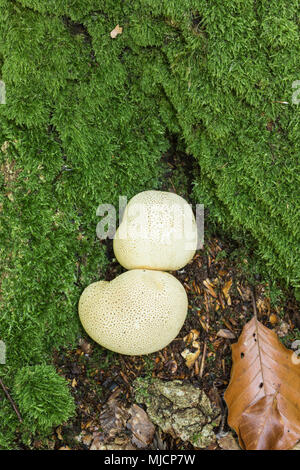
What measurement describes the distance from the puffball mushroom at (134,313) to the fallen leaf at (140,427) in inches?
16.5

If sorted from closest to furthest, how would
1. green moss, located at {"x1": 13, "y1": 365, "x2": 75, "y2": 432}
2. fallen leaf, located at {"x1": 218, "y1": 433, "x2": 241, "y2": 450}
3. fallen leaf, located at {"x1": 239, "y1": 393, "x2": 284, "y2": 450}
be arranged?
green moss, located at {"x1": 13, "y1": 365, "x2": 75, "y2": 432} → fallen leaf, located at {"x1": 239, "y1": 393, "x2": 284, "y2": 450} → fallen leaf, located at {"x1": 218, "y1": 433, "x2": 241, "y2": 450}

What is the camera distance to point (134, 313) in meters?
2.63

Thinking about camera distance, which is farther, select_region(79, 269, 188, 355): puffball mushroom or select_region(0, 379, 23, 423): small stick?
select_region(79, 269, 188, 355): puffball mushroom

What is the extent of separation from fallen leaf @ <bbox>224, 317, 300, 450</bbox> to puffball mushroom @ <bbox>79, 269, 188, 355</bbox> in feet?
1.70

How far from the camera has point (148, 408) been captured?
9.13 feet

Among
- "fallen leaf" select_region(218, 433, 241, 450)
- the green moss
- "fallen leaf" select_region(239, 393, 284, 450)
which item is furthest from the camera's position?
"fallen leaf" select_region(218, 433, 241, 450)

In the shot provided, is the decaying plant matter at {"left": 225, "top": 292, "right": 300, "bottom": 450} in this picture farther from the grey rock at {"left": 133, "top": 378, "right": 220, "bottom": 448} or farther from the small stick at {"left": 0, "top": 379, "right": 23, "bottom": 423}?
the small stick at {"left": 0, "top": 379, "right": 23, "bottom": 423}

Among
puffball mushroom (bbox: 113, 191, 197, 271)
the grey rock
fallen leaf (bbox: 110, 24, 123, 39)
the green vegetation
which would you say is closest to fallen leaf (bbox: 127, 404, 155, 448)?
the grey rock

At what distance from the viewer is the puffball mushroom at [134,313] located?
2.63m

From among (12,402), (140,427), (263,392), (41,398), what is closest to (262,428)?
(263,392)

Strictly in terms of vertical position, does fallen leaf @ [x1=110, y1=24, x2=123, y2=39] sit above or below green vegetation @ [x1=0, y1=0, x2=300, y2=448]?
above

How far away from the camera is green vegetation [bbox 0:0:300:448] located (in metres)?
2.54

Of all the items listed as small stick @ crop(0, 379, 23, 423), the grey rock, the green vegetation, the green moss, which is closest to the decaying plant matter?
the grey rock

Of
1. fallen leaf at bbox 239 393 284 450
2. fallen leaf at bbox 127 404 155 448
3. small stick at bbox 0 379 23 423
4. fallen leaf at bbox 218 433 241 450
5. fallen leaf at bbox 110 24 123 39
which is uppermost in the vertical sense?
fallen leaf at bbox 110 24 123 39
